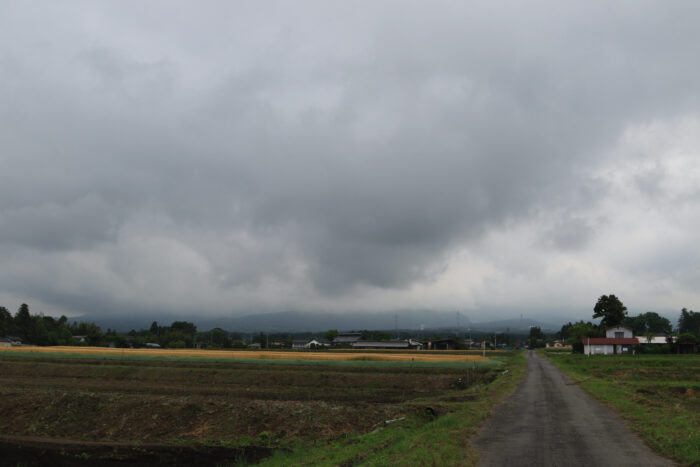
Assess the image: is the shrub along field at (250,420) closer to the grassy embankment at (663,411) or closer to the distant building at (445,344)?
the grassy embankment at (663,411)

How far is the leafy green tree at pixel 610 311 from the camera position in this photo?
119938mm

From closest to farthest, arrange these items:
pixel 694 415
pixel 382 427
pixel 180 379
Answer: pixel 694 415
pixel 382 427
pixel 180 379

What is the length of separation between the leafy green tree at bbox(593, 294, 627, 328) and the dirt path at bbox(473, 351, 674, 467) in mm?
106355

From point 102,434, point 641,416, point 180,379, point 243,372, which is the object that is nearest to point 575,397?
point 641,416

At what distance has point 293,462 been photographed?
18516mm

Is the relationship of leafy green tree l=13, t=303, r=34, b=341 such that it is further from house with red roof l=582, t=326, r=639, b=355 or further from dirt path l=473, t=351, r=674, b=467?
dirt path l=473, t=351, r=674, b=467

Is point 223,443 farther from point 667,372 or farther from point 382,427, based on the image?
point 667,372

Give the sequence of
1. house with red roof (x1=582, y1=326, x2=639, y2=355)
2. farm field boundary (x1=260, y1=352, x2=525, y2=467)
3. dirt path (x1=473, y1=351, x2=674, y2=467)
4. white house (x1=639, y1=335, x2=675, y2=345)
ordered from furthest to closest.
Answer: white house (x1=639, y1=335, x2=675, y2=345), house with red roof (x1=582, y1=326, x2=639, y2=355), farm field boundary (x1=260, y1=352, x2=525, y2=467), dirt path (x1=473, y1=351, x2=674, y2=467)

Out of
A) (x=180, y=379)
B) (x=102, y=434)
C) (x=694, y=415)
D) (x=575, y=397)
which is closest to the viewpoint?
(x=694, y=415)

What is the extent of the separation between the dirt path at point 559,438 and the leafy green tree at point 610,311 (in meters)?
106

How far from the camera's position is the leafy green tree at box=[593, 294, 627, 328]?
393 feet

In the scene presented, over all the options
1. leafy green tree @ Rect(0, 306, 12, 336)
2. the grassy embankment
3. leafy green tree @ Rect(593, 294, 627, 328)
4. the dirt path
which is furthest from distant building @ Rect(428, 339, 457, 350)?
leafy green tree @ Rect(0, 306, 12, 336)

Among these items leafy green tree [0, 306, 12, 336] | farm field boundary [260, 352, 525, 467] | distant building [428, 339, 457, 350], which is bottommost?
distant building [428, 339, 457, 350]

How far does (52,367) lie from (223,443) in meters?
47.3
